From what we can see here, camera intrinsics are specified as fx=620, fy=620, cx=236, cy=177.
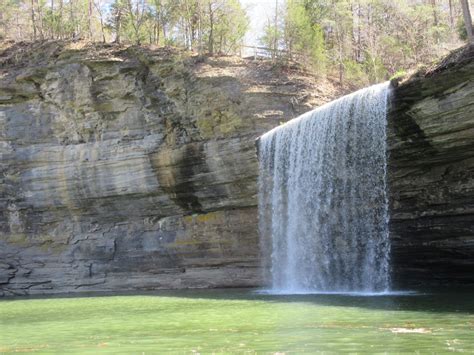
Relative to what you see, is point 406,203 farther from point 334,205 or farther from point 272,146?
point 272,146

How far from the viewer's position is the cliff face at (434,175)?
56.7ft

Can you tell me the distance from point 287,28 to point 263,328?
77.3 ft

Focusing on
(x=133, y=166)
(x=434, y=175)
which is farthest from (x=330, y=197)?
(x=133, y=166)

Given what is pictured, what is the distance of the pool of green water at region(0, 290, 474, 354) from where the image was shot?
827 cm

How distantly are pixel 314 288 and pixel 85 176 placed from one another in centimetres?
1254

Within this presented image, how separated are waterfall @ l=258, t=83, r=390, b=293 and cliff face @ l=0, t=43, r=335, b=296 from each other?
5.02 feet

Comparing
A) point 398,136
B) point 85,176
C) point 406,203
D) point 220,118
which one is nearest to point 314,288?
point 406,203

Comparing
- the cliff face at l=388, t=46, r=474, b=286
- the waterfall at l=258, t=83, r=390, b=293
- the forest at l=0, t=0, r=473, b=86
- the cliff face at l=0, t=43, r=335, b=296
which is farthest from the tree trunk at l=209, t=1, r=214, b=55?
the cliff face at l=388, t=46, r=474, b=286

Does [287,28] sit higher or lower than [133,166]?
higher

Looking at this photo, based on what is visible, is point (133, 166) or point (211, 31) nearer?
point (133, 166)

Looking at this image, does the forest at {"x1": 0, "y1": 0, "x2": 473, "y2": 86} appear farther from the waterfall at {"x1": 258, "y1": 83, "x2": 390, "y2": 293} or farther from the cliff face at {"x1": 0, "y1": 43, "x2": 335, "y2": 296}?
the waterfall at {"x1": 258, "y1": 83, "x2": 390, "y2": 293}

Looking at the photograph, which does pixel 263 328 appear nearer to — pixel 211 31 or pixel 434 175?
pixel 434 175

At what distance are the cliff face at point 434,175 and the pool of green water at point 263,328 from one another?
452 centimetres

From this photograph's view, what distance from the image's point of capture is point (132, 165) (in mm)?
28156
